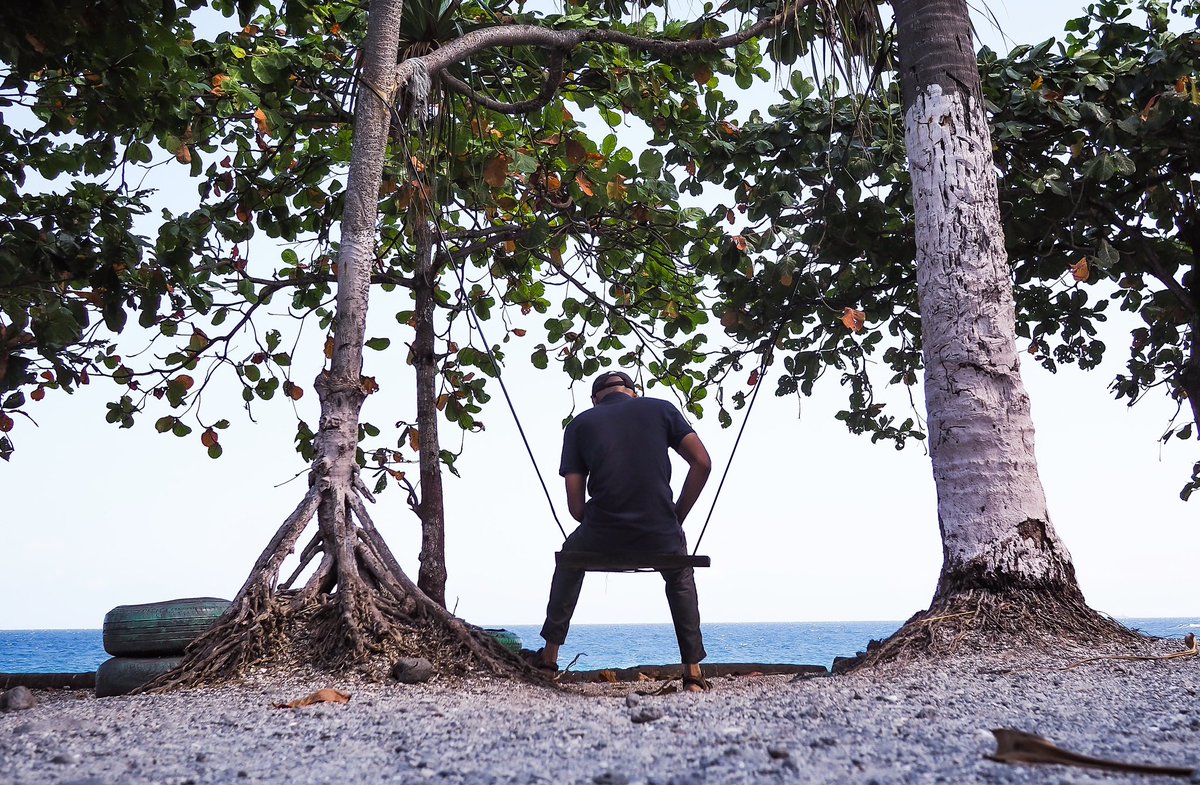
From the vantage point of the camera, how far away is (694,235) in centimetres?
806

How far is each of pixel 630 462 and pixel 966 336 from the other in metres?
1.89

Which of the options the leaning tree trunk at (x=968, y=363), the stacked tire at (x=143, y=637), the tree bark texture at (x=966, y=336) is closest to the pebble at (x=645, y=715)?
the leaning tree trunk at (x=968, y=363)

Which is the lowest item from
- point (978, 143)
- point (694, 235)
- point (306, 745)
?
point (306, 745)

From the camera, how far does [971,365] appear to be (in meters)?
4.82

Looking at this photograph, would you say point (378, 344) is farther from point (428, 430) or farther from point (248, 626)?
point (248, 626)

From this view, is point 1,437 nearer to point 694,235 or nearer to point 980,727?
point 694,235

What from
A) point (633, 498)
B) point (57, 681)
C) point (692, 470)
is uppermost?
point (692, 470)

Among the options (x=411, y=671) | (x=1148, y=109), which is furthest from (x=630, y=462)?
(x=1148, y=109)

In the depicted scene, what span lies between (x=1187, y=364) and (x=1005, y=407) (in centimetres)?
476

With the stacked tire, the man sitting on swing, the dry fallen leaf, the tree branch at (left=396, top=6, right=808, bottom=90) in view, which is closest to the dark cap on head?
the man sitting on swing

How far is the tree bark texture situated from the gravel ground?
62 cm

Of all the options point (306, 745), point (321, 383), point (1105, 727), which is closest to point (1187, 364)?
point (1105, 727)

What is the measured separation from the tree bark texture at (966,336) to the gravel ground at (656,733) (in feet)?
2.04

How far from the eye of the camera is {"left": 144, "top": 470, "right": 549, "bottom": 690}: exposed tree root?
460 centimetres
